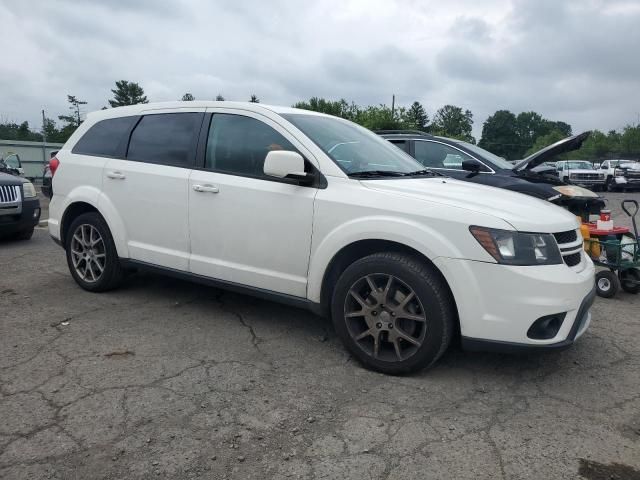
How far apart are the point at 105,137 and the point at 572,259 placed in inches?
Answer: 161

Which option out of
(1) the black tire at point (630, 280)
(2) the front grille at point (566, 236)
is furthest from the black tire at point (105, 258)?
(1) the black tire at point (630, 280)

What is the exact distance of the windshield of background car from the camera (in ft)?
12.6

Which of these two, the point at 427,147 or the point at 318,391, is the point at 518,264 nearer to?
the point at 318,391

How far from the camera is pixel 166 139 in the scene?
453 cm

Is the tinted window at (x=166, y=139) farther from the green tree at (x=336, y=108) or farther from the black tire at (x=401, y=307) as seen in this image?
the green tree at (x=336, y=108)

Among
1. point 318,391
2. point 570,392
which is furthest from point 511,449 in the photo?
point 318,391

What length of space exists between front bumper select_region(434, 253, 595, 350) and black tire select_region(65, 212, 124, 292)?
305 cm

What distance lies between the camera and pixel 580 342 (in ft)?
13.3

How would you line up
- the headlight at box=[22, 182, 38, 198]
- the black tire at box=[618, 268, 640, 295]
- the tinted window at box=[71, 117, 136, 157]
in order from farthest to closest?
the headlight at box=[22, 182, 38, 198] → the black tire at box=[618, 268, 640, 295] → the tinted window at box=[71, 117, 136, 157]

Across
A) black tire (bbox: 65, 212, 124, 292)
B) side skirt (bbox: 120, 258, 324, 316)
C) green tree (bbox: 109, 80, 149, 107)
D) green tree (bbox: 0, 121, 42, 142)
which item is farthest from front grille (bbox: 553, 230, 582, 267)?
green tree (bbox: 109, 80, 149, 107)

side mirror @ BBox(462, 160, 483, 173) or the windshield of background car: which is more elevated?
the windshield of background car

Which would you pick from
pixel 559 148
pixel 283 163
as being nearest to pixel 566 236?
pixel 283 163

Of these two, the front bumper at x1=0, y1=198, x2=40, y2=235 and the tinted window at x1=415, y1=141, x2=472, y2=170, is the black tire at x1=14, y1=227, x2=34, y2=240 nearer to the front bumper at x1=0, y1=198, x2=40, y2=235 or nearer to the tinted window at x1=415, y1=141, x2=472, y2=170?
the front bumper at x1=0, y1=198, x2=40, y2=235

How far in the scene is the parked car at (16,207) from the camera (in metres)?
7.60
